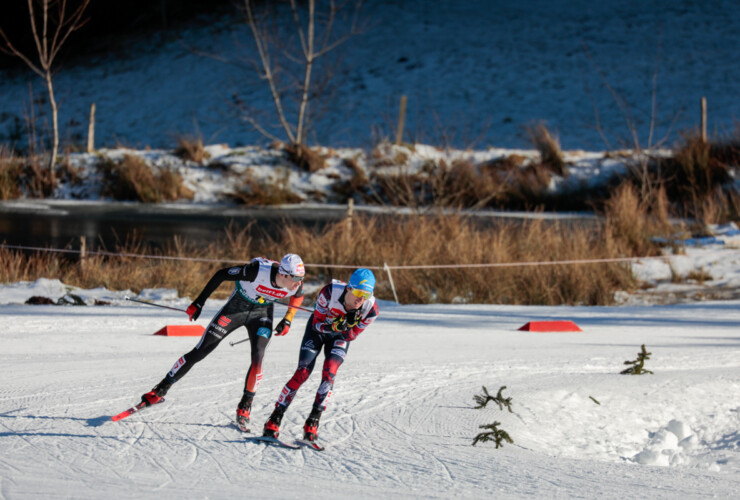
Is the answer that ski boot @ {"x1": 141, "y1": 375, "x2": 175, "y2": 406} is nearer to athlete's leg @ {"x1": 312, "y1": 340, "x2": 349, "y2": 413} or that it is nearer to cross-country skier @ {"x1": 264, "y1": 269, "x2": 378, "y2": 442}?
cross-country skier @ {"x1": 264, "y1": 269, "x2": 378, "y2": 442}

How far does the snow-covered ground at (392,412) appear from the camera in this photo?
479cm

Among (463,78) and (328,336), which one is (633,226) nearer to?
(328,336)

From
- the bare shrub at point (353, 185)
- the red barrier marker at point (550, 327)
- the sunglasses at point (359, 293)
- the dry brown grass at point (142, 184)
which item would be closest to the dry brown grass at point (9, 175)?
the dry brown grass at point (142, 184)

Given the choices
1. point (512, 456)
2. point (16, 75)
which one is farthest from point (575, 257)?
point (16, 75)

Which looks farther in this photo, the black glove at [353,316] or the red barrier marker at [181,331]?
the red barrier marker at [181,331]

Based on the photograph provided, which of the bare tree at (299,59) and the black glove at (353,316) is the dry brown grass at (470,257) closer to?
the black glove at (353,316)

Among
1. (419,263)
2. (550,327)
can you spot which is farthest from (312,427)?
(419,263)

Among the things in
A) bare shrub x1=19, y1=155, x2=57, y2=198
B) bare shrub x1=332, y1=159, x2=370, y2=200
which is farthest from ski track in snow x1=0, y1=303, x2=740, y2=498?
bare shrub x1=19, y1=155, x2=57, y2=198

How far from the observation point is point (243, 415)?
5.74m

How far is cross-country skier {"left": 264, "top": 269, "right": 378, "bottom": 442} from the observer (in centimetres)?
536

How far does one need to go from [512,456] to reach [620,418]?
180 cm

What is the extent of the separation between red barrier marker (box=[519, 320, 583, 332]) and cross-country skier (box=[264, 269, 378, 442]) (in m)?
5.03

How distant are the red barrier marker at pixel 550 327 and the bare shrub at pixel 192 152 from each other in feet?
43.4

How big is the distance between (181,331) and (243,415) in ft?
11.7
